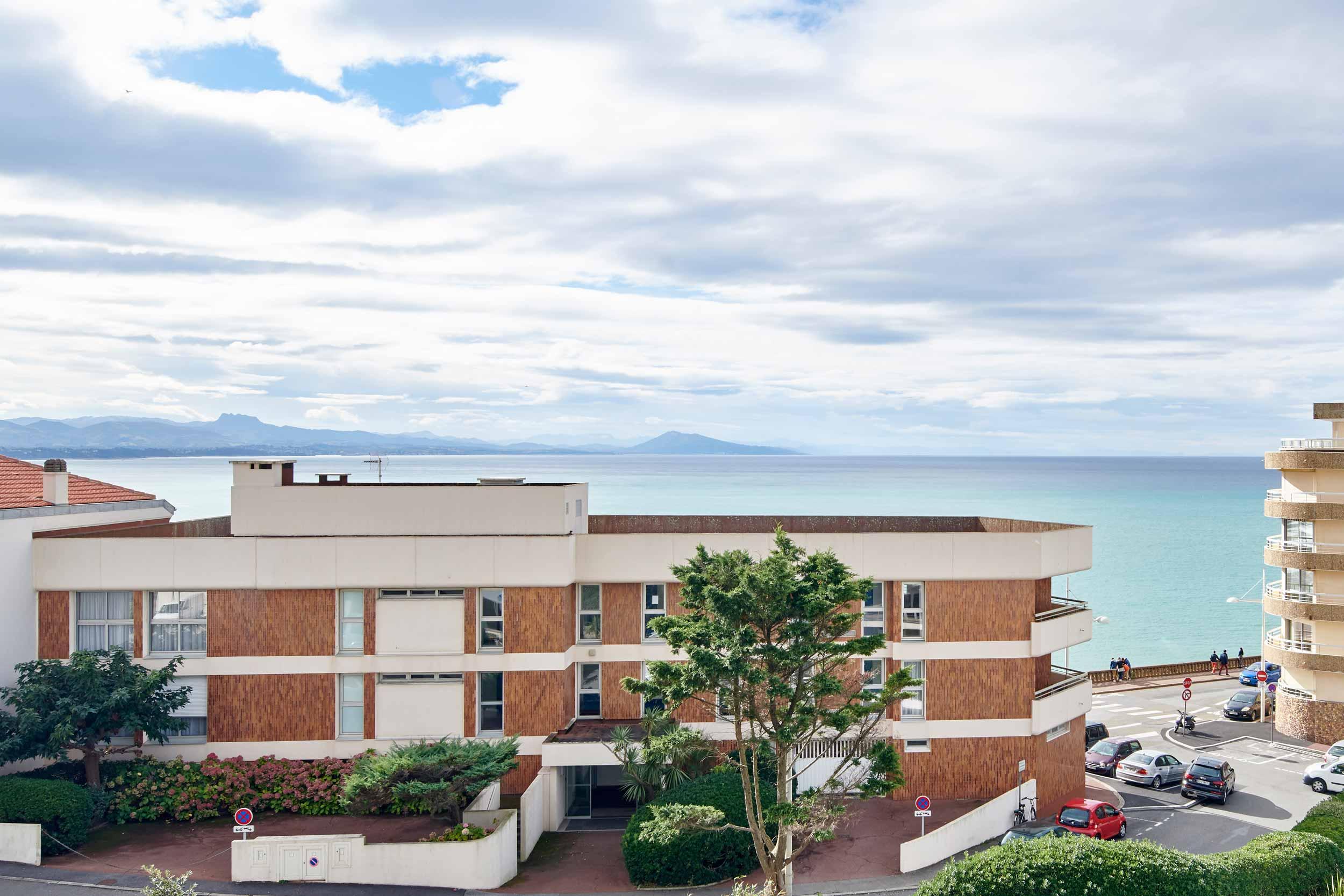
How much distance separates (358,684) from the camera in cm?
2933

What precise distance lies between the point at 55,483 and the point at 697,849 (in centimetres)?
2069

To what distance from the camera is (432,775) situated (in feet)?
82.5

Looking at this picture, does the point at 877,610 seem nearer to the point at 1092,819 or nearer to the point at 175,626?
the point at 1092,819

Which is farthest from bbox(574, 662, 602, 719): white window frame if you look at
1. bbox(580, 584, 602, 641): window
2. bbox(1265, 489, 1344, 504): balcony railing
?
bbox(1265, 489, 1344, 504): balcony railing

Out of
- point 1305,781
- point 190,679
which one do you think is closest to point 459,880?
point 190,679

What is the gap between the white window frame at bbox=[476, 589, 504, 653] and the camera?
29.5 metres

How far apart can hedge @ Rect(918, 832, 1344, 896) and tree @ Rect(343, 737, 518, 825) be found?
438 inches

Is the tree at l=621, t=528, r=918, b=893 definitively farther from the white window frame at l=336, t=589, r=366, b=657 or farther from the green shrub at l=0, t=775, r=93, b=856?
the green shrub at l=0, t=775, r=93, b=856

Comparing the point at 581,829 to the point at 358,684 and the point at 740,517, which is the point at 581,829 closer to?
the point at 358,684

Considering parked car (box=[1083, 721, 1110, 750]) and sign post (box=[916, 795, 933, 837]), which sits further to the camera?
parked car (box=[1083, 721, 1110, 750])

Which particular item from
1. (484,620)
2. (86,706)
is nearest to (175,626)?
(86,706)

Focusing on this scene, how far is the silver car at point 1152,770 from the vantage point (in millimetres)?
35719

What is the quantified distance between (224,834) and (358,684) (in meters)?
4.87

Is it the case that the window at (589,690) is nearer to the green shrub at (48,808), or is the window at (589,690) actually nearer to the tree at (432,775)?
the tree at (432,775)
